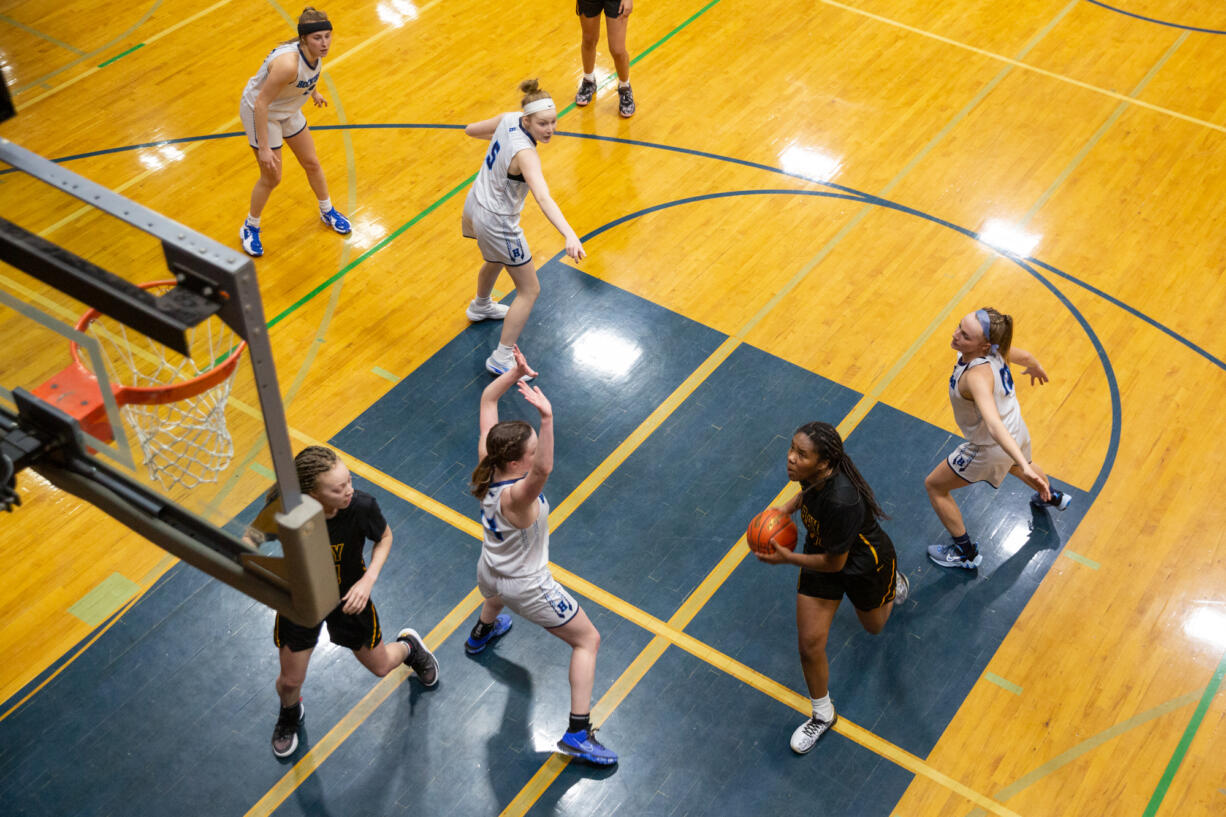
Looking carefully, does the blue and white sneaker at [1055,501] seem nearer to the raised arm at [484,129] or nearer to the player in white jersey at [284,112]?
the raised arm at [484,129]

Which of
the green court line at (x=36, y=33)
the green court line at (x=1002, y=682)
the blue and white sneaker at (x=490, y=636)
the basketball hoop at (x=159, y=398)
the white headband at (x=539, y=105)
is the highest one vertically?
the basketball hoop at (x=159, y=398)

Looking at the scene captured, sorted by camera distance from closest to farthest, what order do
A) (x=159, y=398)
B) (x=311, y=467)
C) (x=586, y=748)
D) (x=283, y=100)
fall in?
(x=159, y=398) < (x=311, y=467) < (x=586, y=748) < (x=283, y=100)

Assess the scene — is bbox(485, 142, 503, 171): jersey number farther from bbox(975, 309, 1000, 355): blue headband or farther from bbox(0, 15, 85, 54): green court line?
bbox(0, 15, 85, 54): green court line

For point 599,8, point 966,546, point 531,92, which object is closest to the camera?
point 966,546

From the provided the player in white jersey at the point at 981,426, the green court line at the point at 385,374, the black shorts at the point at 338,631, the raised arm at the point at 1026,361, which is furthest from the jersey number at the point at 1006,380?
the green court line at the point at 385,374

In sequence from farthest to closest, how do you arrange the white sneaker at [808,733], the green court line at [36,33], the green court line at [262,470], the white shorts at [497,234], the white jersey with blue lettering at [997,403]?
the green court line at [36,33]
the white shorts at [497,234]
the white jersey with blue lettering at [997,403]
the white sneaker at [808,733]
the green court line at [262,470]

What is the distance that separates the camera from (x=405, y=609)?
6809 mm

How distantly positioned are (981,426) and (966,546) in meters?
0.87

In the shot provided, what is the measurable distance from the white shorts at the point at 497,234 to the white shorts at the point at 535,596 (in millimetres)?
2708

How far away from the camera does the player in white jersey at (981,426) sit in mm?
6309

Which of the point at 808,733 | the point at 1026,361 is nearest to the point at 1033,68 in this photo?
the point at 1026,361

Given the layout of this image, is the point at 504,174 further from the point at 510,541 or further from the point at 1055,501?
the point at 1055,501

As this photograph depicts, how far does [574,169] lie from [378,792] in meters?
6.07

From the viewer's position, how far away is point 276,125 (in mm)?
8703
